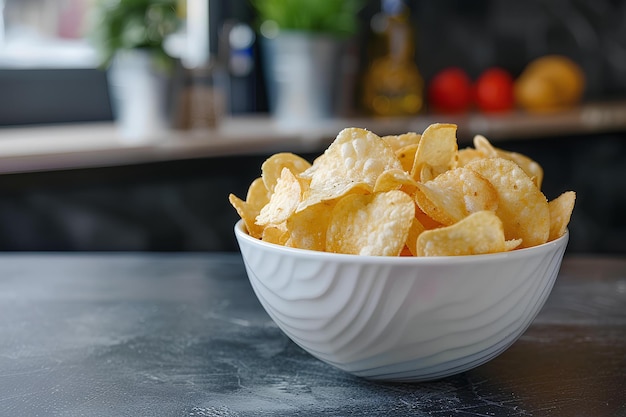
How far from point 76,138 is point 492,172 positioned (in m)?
1.59

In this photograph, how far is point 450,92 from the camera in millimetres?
3027

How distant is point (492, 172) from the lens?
2.53ft

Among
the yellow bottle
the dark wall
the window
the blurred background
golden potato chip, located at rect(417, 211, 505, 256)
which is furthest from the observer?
the yellow bottle

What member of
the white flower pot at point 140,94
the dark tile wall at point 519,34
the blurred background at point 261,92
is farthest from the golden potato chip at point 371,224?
the dark tile wall at point 519,34

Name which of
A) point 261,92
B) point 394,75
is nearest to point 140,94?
point 261,92

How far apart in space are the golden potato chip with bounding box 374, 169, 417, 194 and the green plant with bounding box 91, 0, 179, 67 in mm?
1579

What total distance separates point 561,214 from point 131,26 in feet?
5.33

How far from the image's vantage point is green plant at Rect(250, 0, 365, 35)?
2.46 meters

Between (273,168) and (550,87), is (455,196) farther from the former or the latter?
(550,87)

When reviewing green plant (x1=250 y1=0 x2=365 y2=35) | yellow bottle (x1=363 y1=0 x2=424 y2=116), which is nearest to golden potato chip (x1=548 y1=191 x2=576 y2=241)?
green plant (x1=250 y1=0 x2=365 y2=35)

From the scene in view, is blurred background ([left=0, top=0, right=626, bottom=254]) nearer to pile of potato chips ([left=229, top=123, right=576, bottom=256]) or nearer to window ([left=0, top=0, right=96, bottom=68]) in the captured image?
window ([left=0, top=0, right=96, bottom=68])

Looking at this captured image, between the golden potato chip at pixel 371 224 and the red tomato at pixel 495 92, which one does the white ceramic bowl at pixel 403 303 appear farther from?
the red tomato at pixel 495 92

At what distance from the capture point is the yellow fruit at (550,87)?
3.00 metres

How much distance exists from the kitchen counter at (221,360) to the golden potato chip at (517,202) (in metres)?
0.14
